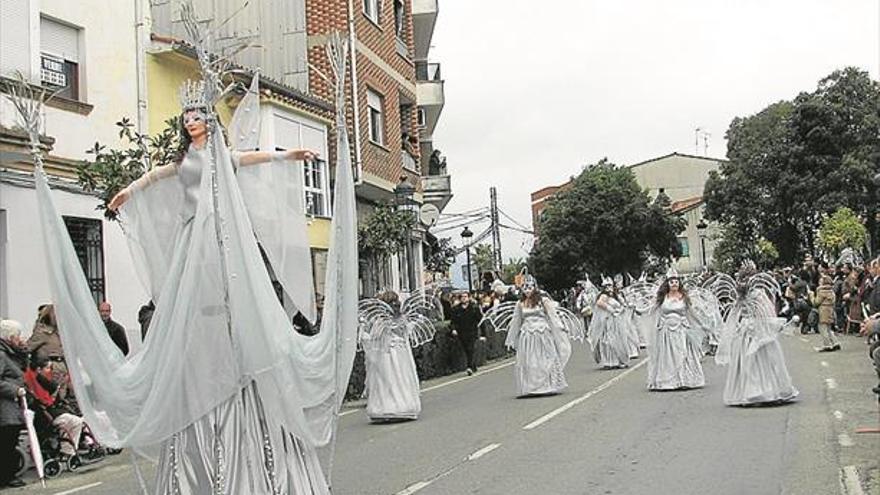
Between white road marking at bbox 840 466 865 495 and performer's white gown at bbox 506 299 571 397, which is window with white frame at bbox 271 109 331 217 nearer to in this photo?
performer's white gown at bbox 506 299 571 397

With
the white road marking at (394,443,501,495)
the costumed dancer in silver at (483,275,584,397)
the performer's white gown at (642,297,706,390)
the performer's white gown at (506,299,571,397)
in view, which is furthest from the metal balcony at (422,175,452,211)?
the white road marking at (394,443,501,495)

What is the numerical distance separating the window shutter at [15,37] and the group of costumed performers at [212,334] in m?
10.5

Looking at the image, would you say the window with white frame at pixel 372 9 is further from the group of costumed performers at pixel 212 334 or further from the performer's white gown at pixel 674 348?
the group of costumed performers at pixel 212 334

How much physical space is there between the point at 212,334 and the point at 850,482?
5515 millimetres

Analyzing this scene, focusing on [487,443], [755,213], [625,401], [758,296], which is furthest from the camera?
[755,213]

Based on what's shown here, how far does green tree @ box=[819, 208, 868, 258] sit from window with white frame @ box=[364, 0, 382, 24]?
64.3ft

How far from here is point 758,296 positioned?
1429 centimetres

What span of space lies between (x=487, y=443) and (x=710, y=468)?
2.86 m

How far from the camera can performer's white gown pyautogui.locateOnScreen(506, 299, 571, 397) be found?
55.8ft

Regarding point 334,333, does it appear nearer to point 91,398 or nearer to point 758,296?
point 91,398

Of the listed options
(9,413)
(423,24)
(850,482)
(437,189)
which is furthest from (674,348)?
(423,24)

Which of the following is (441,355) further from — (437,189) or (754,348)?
(437,189)

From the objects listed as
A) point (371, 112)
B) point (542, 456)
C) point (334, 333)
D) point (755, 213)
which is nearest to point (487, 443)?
point (542, 456)

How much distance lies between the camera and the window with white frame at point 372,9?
29.2m
